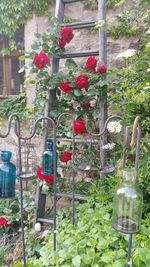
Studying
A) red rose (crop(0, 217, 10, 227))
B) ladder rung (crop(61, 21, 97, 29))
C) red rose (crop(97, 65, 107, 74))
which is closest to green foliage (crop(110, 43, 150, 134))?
red rose (crop(97, 65, 107, 74))

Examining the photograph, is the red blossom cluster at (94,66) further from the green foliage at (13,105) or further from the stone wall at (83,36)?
the green foliage at (13,105)

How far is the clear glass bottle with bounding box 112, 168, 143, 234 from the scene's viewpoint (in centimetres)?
87

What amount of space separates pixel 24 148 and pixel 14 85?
0.76 m

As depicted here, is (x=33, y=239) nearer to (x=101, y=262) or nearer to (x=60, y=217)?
(x=60, y=217)

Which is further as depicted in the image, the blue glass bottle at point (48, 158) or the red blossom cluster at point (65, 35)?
the red blossom cluster at point (65, 35)

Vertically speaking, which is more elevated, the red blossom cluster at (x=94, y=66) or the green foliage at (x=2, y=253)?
the red blossom cluster at (x=94, y=66)

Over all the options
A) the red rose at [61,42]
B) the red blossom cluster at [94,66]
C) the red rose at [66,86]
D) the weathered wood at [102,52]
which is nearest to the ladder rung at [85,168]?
the weathered wood at [102,52]

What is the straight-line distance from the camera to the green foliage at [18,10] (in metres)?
2.36

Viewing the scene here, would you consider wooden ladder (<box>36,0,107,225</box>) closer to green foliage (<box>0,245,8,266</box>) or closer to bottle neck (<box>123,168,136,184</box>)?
green foliage (<box>0,245,8,266</box>)

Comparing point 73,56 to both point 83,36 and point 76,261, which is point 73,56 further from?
point 76,261

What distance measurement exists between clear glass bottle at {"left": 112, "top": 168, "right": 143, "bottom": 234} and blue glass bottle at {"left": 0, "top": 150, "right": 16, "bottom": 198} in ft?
1.56

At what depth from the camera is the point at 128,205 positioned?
0.91m

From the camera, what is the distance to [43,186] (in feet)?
6.25

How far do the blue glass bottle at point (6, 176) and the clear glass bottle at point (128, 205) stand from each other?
0.48 metres
